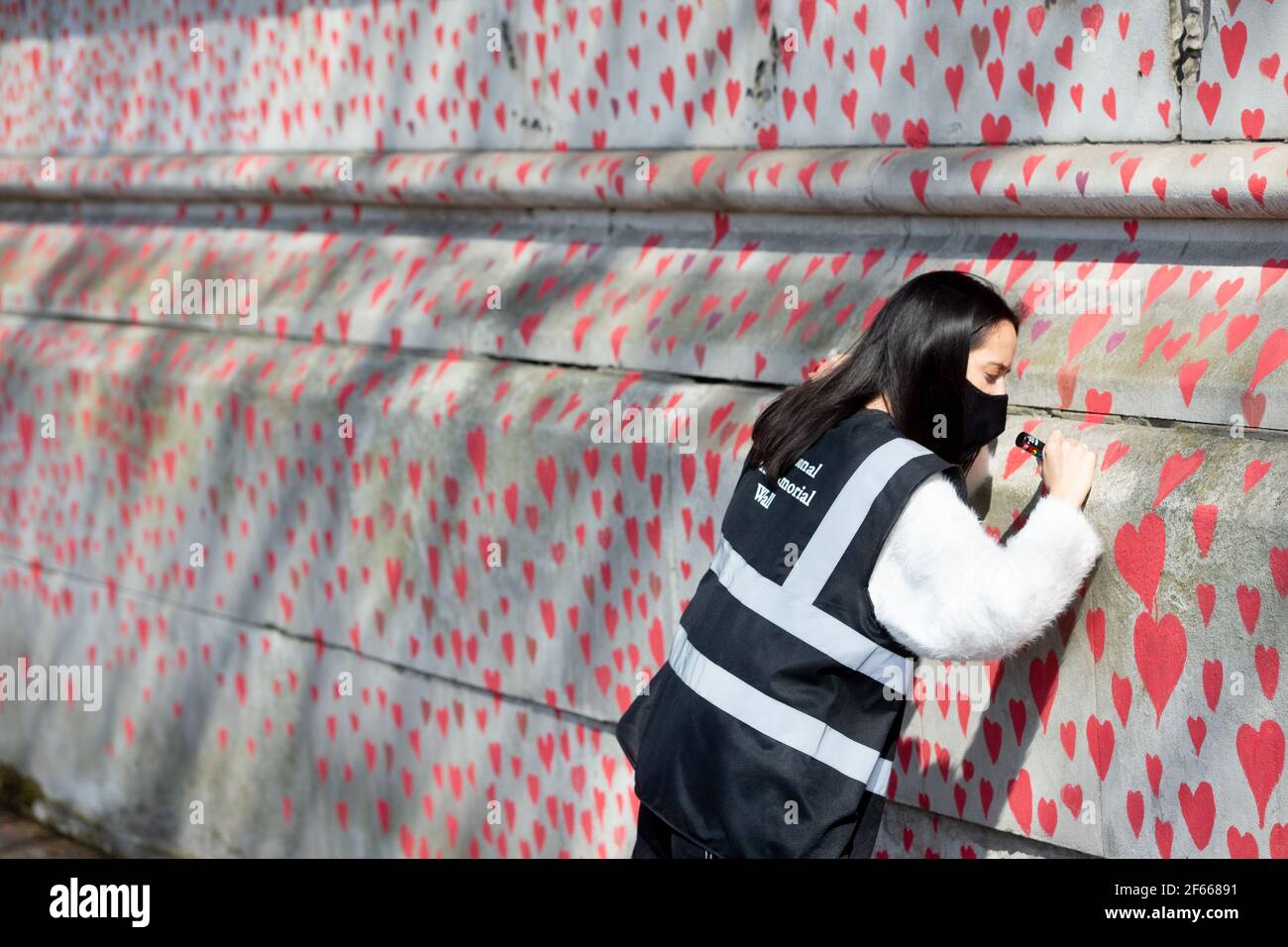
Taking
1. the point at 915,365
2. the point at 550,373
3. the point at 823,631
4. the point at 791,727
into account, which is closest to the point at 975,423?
the point at 915,365

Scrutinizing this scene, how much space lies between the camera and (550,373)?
14.5ft

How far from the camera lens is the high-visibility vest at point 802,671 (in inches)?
112

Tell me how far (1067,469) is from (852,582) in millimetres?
496

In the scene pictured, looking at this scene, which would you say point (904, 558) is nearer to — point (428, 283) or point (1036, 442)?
point (1036, 442)

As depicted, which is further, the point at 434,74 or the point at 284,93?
the point at 284,93

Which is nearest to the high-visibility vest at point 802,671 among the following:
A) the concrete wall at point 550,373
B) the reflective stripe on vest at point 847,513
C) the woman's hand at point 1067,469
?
the reflective stripe on vest at point 847,513

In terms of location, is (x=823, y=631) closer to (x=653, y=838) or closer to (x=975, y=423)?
(x=975, y=423)

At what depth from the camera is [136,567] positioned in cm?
577

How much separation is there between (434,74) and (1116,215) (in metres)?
2.31

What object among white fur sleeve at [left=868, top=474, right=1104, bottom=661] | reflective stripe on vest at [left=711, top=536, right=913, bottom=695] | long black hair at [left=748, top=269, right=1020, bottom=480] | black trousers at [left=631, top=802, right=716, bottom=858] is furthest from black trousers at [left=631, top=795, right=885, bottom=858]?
long black hair at [left=748, top=269, right=1020, bottom=480]

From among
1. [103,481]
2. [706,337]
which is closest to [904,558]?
[706,337]

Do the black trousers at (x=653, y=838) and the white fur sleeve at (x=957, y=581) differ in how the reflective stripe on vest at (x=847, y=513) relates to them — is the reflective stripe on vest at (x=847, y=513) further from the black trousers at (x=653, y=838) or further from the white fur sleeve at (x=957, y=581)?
the black trousers at (x=653, y=838)

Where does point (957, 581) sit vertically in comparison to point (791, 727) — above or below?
above
